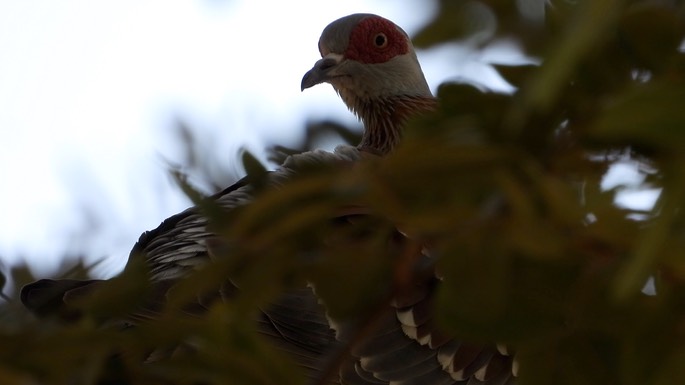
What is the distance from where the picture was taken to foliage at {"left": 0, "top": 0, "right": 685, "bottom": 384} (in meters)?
0.68

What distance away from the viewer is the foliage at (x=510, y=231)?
683 millimetres

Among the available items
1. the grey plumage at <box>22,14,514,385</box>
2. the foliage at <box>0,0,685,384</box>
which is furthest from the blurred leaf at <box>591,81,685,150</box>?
the grey plumage at <box>22,14,514,385</box>

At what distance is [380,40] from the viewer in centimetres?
421

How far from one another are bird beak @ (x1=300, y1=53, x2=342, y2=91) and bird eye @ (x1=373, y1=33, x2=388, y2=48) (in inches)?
7.1

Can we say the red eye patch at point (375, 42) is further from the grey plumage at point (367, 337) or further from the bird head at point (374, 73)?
the grey plumage at point (367, 337)

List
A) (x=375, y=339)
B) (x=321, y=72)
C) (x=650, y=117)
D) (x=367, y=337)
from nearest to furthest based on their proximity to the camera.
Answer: (x=650, y=117) < (x=367, y=337) < (x=375, y=339) < (x=321, y=72)

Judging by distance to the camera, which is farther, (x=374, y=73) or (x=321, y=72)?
(x=374, y=73)

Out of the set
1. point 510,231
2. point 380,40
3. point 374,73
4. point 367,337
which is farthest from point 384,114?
point 510,231

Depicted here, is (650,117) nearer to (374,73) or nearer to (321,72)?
(321,72)

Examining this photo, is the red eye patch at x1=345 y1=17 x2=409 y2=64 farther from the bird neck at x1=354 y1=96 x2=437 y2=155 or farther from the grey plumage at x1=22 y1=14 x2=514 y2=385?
the grey plumage at x1=22 y1=14 x2=514 y2=385

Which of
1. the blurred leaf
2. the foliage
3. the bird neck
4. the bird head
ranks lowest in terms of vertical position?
the bird neck

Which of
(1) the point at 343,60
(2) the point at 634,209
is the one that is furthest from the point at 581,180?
(1) the point at 343,60

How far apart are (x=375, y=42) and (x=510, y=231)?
3.52 meters

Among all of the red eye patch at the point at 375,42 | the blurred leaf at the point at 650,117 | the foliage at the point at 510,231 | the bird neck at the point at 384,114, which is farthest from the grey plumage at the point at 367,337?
the bird neck at the point at 384,114
